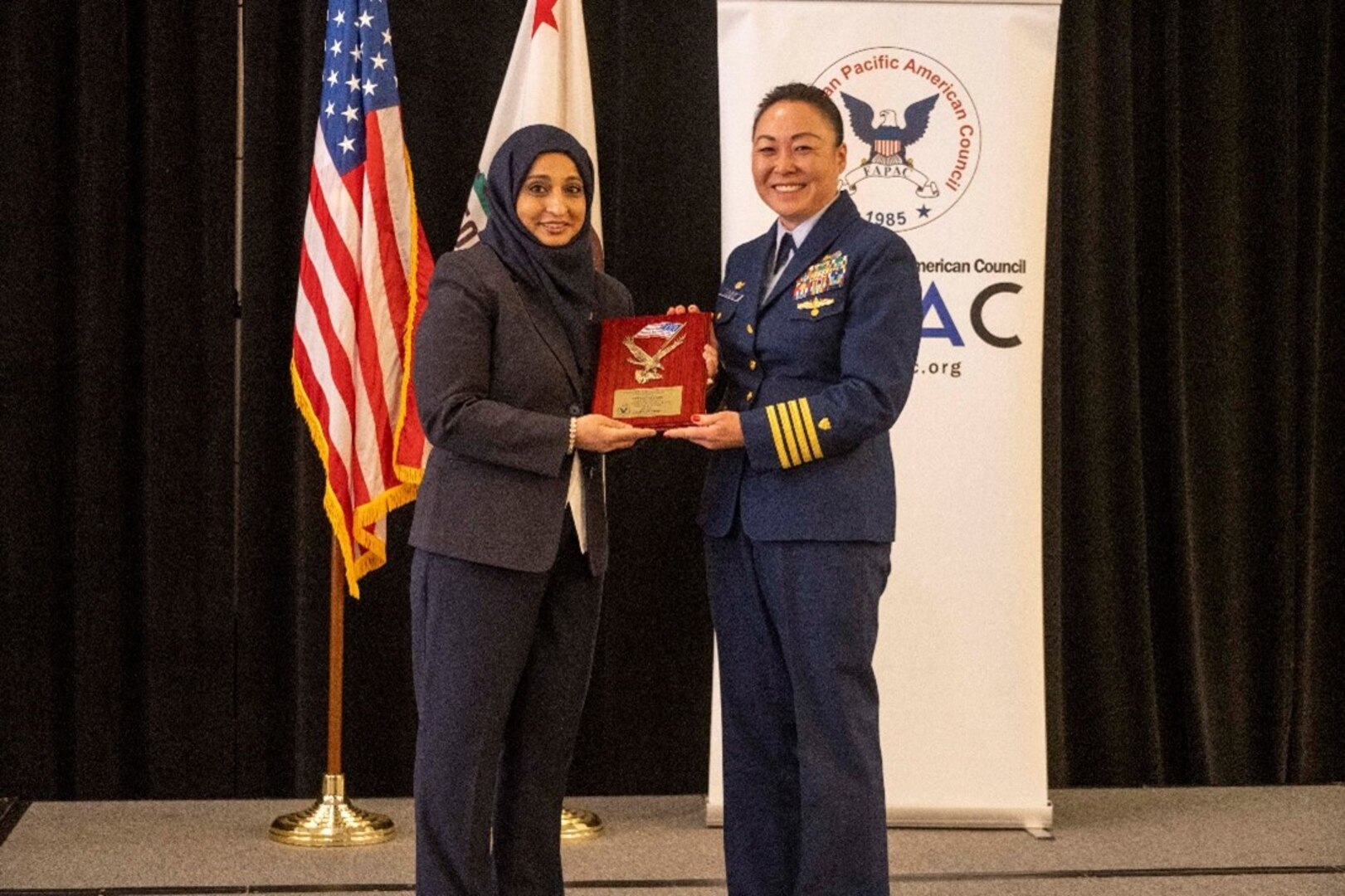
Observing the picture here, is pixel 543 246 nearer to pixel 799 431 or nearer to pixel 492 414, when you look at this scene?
pixel 492 414

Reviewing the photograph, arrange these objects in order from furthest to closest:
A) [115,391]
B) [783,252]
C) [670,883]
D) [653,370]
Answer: [115,391] → [670,883] → [783,252] → [653,370]

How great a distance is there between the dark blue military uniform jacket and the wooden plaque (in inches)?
4.2

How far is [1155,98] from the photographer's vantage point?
462cm

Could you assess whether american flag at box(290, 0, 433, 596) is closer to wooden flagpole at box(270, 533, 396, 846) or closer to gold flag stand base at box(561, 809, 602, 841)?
wooden flagpole at box(270, 533, 396, 846)

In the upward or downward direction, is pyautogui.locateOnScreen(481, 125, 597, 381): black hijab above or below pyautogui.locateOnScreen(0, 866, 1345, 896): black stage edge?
above

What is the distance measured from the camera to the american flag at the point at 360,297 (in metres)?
3.81

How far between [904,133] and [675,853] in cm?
183

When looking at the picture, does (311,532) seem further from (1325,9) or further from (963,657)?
(1325,9)

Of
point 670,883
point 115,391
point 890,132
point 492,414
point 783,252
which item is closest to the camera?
point 492,414

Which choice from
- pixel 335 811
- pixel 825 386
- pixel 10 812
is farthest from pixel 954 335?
pixel 10 812

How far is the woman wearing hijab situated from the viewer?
2.63 metres

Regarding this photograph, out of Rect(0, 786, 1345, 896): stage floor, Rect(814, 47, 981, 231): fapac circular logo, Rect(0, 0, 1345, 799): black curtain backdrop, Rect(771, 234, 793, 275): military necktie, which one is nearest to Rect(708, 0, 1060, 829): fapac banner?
Rect(814, 47, 981, 231): fapac circular logo

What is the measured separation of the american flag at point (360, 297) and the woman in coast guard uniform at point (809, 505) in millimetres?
1231

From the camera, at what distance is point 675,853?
384 centimetres
